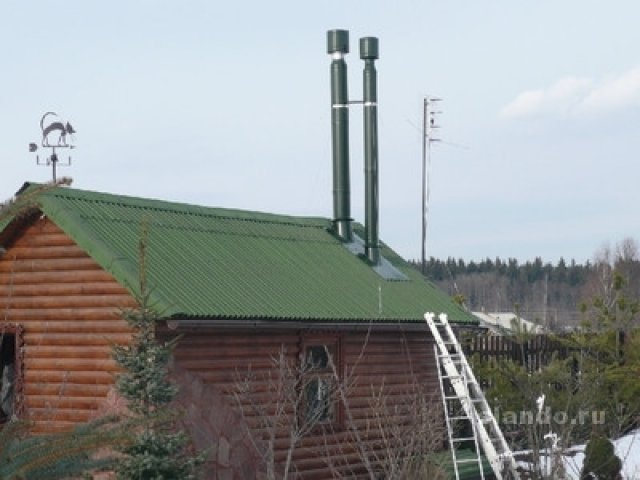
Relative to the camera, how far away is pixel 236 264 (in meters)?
15.5

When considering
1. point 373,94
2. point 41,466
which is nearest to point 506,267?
point 373,94

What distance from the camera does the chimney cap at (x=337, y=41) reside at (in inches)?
813

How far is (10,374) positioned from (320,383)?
12.7ft

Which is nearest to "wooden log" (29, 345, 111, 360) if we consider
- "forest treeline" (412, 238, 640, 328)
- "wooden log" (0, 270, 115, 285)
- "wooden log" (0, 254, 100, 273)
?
"wooden log" (0, 270, 115, 285)

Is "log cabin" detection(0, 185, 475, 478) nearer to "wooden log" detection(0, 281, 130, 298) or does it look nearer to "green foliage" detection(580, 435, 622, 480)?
"wooden log" detection(0, 281, 130, 298)

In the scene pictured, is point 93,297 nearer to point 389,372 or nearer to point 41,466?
point 389,372

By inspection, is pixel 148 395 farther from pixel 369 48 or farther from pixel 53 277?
pixel 369 48

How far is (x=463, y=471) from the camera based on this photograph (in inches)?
671

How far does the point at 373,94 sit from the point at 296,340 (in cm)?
683

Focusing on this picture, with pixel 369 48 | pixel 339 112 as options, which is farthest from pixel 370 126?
pixel 369 48

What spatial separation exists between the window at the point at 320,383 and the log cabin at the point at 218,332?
27 mm

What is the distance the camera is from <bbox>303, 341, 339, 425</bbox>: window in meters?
15.1

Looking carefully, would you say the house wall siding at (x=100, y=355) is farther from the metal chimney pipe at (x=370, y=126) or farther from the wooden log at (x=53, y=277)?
the metal chimney pipe at (x=370, y=126)

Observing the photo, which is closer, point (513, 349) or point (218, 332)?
point (218, 332)
